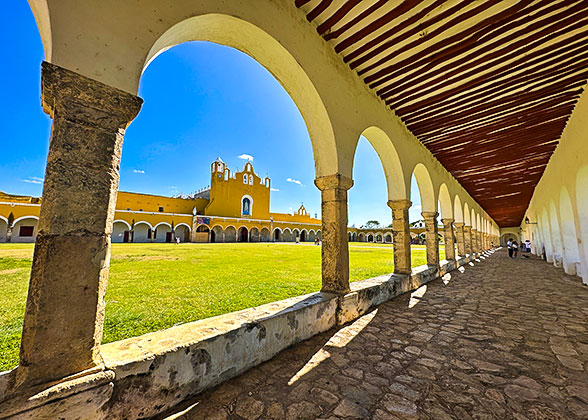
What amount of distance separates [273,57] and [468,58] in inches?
120

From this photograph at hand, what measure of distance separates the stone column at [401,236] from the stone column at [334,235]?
2344mm

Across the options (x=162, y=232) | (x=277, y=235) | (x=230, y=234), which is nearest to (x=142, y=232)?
(x=162, y=232)

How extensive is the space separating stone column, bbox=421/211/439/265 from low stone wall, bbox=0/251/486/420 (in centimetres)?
552

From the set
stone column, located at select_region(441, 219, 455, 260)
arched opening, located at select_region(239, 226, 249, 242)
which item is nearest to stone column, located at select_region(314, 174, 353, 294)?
stone column, located at select_region(441, 219, 455, 260)

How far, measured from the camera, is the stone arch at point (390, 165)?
528 centimetres

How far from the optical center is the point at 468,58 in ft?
12.5

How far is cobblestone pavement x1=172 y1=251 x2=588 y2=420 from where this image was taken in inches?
66.2

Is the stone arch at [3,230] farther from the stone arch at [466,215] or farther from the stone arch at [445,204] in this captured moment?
the stone arch at [466,215]

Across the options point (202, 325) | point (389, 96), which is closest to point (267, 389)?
point (202, 325)

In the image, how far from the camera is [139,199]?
3030cm

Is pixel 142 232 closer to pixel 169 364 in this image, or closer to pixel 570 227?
pixel 169 364

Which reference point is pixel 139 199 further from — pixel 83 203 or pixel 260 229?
pixel 83 203

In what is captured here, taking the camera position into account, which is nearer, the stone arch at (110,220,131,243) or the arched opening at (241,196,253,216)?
the stone arch at (110,220,131,243)

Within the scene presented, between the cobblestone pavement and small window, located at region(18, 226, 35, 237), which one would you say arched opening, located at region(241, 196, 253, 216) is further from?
the cobblestone pavement
